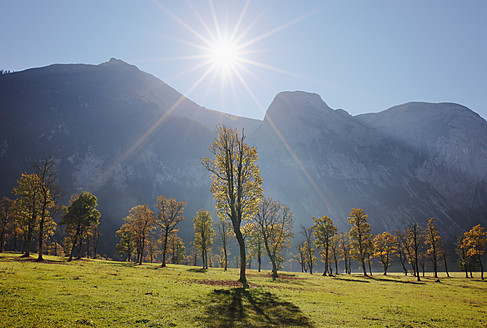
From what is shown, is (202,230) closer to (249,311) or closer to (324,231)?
(324,231)

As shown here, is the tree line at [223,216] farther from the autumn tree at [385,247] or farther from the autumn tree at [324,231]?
the autumn tree at [385,247]

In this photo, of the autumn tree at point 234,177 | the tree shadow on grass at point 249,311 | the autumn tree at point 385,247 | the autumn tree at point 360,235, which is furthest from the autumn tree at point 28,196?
the autumn tree at point 385,247

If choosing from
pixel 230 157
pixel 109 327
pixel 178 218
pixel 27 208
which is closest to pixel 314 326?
pixel 109 327

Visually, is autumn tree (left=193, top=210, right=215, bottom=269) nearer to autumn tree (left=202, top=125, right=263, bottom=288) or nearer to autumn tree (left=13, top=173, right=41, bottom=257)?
autumn tree (left=13, top=173, right=41, bottom=257)

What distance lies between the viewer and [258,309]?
16.4 m

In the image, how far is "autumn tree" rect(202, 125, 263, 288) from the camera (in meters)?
28.9

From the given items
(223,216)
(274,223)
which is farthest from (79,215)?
(274,223)

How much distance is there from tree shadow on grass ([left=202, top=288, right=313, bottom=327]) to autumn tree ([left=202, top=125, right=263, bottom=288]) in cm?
957

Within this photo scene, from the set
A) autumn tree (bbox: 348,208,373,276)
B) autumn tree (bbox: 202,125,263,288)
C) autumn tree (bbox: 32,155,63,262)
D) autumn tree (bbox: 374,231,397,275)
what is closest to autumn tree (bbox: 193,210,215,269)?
autumn tree (bbox: 32,155,63,262)

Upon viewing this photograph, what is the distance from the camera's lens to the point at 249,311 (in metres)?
15.7

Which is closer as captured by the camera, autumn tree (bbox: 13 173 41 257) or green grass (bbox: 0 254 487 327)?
green grass (bbox: 0 254 487 327)

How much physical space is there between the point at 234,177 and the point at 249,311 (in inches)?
650

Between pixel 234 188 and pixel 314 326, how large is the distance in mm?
18156

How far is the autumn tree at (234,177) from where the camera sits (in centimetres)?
2889
